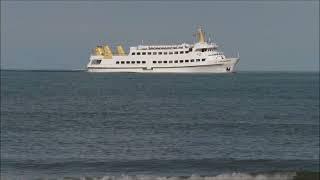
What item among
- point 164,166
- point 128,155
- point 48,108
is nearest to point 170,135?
point 128,155

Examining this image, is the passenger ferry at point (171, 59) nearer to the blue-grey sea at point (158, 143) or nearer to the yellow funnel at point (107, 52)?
the yellow funnel at point (107, 52)

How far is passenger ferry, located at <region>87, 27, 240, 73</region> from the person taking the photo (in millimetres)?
133875

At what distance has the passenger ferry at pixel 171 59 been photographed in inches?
5271

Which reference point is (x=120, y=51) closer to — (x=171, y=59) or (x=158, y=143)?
(x=171, y=59)

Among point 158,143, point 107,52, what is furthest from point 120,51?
point 158,143

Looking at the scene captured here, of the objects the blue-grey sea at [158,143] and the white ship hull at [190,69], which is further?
the white ship hull at [190,69]

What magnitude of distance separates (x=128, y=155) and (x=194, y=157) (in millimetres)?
2350

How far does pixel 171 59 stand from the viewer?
443ft

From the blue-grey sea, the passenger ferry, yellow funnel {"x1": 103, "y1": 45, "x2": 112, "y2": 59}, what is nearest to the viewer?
the blue-grey sea

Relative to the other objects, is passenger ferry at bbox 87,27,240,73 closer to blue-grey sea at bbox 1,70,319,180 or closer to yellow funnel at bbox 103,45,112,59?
yellow funnel at bbox 103,45,112,59

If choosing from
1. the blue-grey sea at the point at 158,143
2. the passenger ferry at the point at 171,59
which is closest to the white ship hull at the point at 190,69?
the passenger ferry at the point at 171,59

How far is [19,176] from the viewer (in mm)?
18844

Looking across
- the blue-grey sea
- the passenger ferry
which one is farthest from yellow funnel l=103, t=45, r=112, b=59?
the blue-grey sea

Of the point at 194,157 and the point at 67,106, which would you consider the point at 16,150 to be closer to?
the point at 194,157
